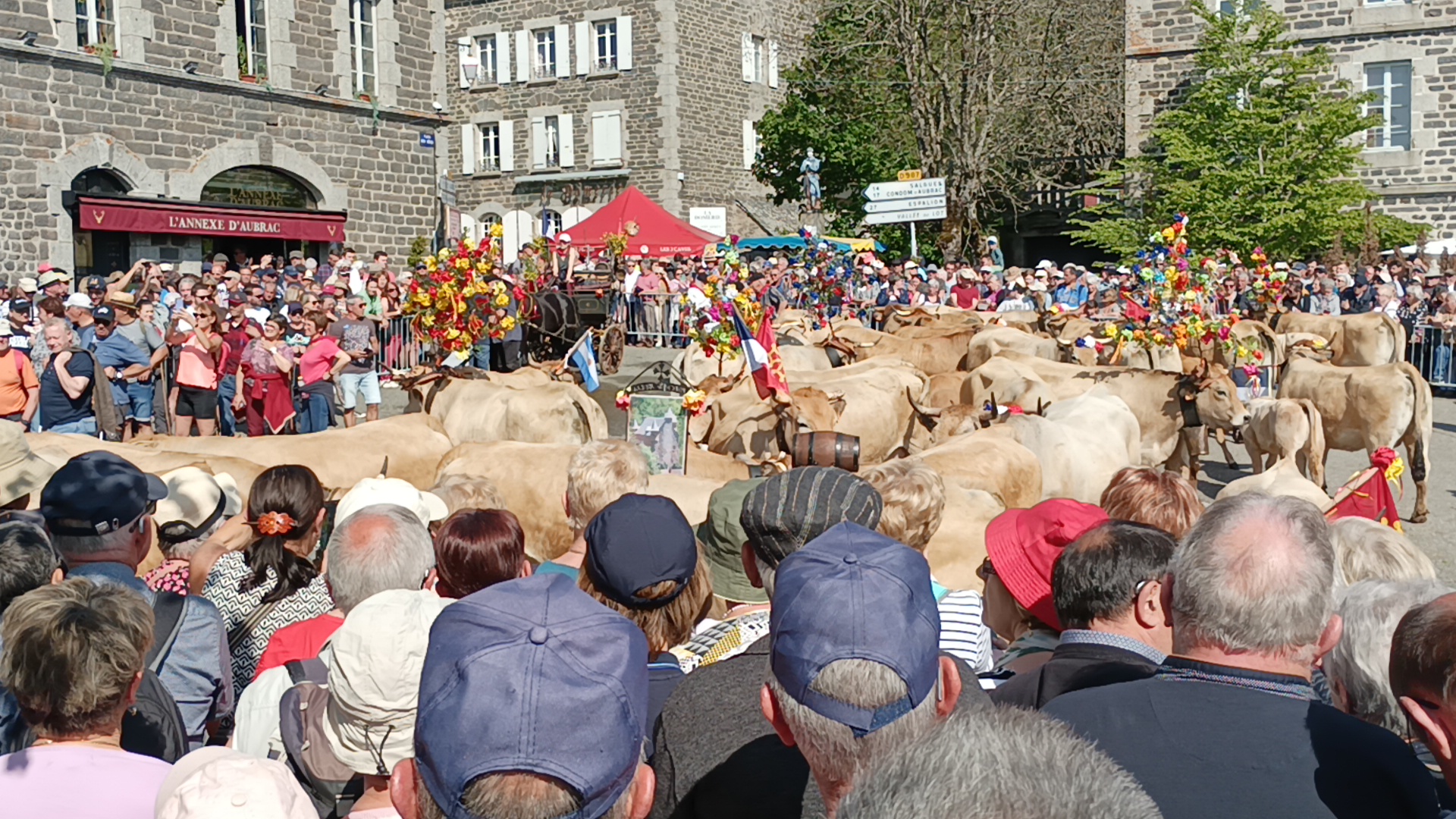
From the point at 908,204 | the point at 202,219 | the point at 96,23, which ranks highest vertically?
the point at 96,23

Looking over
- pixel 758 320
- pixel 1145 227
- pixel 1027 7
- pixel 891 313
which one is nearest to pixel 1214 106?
pixel 1145 227

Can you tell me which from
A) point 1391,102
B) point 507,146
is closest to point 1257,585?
point 1391,102

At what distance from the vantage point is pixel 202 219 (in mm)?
22328

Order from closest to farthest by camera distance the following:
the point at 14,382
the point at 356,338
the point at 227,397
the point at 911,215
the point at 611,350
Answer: the point at 14,382, the point at 227,397, the point at 356,338, the point at 611,350, the point at 911,215

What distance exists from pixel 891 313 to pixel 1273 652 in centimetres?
1755

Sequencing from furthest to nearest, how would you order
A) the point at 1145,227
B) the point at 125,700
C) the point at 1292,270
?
1. the point at 1145,227
2. the point at 1292,270
3. the point at 125,700

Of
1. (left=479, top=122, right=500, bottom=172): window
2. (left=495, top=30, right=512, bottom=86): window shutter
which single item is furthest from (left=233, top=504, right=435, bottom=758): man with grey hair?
(left=479, top=122, right=500, bottom=172): window

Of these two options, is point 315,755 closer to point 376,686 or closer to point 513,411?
point 376,686

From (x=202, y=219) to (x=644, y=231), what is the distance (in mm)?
7956

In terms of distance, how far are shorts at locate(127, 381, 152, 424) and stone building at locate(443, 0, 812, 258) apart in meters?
27.2

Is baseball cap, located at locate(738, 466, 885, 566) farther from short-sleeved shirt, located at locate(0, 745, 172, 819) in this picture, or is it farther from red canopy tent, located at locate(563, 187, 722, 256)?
red canopy tent, located at locate(563, 187, 722, 256)

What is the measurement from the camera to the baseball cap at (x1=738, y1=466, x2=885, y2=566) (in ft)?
11.3

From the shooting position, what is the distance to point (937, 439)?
34.4 ft

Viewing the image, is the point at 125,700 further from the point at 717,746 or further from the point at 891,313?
the point at 891,313
